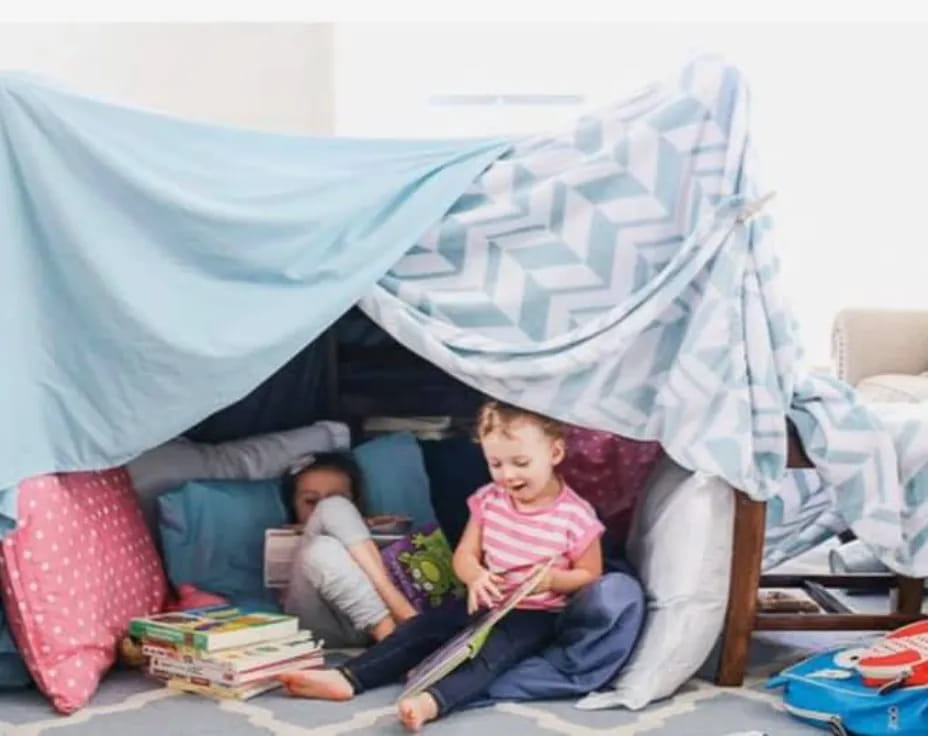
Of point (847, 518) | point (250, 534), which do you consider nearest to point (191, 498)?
point (250, 534)

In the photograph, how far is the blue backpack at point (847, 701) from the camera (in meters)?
1.67

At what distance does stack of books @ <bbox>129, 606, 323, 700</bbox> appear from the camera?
1.85m

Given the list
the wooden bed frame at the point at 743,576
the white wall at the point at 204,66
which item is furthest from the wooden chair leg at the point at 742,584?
the white wall at the point at 204,66

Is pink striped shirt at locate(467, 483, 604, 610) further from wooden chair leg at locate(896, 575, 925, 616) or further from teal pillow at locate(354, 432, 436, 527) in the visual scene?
wooden chair leg at locate(896, 575, 925, 616)

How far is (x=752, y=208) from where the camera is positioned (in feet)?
5.98

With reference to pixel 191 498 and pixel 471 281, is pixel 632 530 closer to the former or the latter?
pixel 471 281

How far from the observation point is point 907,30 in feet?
12.2

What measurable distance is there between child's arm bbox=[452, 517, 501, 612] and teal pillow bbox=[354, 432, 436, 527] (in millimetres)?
375

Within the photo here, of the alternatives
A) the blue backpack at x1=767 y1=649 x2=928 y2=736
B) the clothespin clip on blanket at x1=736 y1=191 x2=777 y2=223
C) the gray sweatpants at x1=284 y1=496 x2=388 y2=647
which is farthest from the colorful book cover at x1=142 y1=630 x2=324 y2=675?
the clothespin clip on blanket at x1=736 y1=191 x2=777 y2=223

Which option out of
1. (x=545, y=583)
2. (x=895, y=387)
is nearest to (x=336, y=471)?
(x=545, y=583)

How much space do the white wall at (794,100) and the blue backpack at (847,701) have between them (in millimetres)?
2079

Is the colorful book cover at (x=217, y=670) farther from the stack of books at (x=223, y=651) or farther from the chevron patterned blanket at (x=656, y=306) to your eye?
the chevron patterned blanket at (x=656, y=306)

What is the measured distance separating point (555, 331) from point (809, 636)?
2.66 feet

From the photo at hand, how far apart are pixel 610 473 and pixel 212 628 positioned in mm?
777
